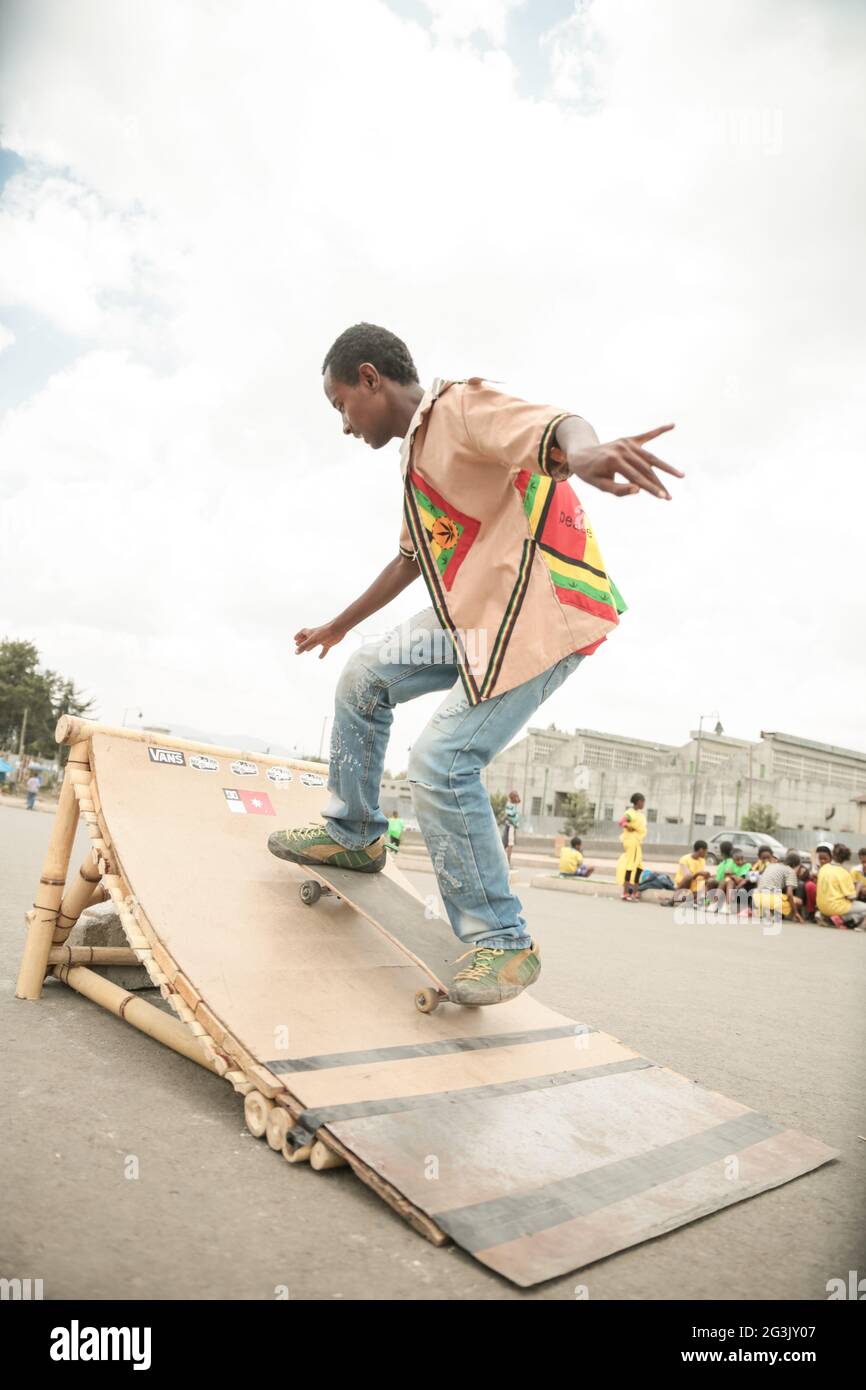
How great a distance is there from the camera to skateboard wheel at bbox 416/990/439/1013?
7.91ft

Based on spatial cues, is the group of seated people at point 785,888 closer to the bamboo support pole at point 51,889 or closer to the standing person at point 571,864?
the standing person at point 571,864

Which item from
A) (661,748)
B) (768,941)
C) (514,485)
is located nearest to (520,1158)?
(514,485)

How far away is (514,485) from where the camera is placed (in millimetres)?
2424

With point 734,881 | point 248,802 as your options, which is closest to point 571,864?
point 734,881

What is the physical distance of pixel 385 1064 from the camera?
2.09m

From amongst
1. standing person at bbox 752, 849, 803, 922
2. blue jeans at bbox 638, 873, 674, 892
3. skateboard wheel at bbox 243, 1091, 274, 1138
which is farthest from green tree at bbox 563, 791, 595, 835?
skateboard wheel at bbox 243, 1091, 274, 1138

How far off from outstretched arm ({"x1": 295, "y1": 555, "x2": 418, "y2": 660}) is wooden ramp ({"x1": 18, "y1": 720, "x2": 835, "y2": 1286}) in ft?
2.48

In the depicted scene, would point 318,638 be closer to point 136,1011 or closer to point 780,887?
point 136,1011

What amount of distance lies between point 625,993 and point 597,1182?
2782 millimetres

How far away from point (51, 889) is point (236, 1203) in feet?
6.07

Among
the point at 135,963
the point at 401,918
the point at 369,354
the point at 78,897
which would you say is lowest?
the point at 135,963

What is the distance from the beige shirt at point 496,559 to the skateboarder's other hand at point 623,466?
1.52 feet

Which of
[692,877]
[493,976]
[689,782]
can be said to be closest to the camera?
[493,976]

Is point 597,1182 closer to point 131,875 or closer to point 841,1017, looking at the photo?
point 131,875
